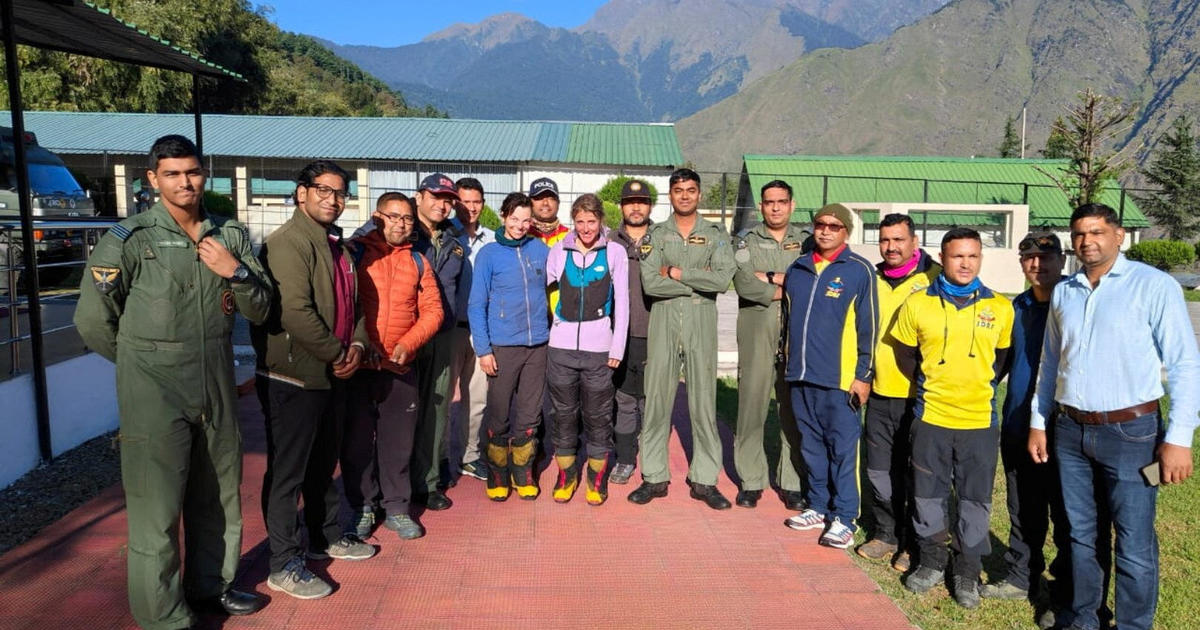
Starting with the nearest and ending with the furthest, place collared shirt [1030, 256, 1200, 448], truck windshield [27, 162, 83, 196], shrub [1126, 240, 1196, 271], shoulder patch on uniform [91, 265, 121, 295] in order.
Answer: shoulder patch on uniform [91, 265, 121, 295], collared shirt [1030, 256, 1200, 448], truck windshield [27, 162, 83, 196], shrub [1126, 240, 1196, 271]

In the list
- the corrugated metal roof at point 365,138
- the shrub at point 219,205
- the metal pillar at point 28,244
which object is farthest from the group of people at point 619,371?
the corrugated metal roof at point 365,138

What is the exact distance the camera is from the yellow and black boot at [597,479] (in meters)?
4.63

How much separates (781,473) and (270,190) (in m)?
24.7

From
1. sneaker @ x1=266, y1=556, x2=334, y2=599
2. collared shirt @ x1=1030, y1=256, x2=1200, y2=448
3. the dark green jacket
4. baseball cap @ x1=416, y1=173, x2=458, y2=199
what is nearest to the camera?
collared shirt @ x1=1030, y1=256, x2=1200, y2=448

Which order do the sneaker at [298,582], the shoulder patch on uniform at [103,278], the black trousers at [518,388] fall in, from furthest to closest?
the black trousers at [518,388] → the sneaker at [298,582] → the shoulder patch on uniform at [103,278]

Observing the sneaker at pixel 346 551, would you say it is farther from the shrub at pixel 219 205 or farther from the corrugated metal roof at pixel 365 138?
the corrugated metal roof at pixel 365 138

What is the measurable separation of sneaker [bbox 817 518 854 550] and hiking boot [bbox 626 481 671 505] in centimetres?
103

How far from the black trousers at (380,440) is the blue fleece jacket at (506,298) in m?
0.54

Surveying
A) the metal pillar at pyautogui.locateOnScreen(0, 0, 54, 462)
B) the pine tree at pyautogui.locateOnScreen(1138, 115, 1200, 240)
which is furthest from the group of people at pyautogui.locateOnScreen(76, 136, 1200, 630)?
the pine tree at pyautogui.locateOnScreen(1138, 115, 1200, 240)

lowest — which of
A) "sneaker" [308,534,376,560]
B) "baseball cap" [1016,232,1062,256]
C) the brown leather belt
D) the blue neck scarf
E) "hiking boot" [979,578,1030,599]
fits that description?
"hiking boot" [979,578,1030,599]

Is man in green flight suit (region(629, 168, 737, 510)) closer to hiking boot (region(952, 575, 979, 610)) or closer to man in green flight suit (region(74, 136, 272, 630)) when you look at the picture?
hiking boot (region(952, 575, 979, 610))

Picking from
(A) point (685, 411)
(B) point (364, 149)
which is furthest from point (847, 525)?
(B) point (364, 149)

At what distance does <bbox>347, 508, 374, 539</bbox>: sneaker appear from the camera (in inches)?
158

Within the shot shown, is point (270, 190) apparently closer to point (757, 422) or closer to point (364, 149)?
point (364, 149)
